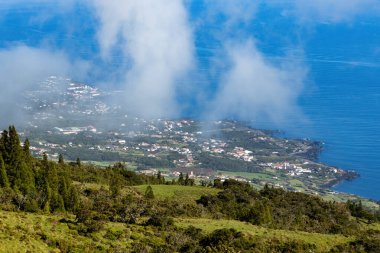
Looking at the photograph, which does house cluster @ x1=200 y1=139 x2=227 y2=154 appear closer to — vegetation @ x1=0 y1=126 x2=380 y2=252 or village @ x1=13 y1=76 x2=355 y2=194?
village @ x1=13 y1=76 x2=355 y2=194

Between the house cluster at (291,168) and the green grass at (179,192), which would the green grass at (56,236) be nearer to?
the green grass at (179,192)

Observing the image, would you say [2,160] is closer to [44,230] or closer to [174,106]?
[44,230]

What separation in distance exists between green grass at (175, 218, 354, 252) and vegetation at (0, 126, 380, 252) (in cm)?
7

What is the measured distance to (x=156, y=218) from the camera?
28906mm

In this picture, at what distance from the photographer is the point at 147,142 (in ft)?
436

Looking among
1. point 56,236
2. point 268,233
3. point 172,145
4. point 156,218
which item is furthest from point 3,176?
point 172,145

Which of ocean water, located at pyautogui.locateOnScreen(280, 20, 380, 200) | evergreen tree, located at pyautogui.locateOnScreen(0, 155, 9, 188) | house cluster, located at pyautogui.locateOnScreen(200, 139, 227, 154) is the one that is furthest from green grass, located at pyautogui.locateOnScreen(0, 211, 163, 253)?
house cluster, located at pyautogui.locateOnScreen(200, 139, 227, 154)

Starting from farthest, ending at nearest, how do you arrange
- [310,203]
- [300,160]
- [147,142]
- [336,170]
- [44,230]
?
[147,142], [300,160], [336,170], [310,203], [44,230]

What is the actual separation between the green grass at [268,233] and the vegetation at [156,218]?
0.07 meters

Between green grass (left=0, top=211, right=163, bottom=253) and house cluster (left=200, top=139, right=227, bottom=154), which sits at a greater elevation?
house cluster (left=200, top=139, right=227, bottom=154)

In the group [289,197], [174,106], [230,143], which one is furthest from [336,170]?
[174,106]

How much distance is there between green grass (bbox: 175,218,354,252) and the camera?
101 feet

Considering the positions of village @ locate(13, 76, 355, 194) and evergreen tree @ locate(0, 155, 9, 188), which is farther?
village @ locate(13, 76, 355, 194)

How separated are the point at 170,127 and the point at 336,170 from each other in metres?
52.5
